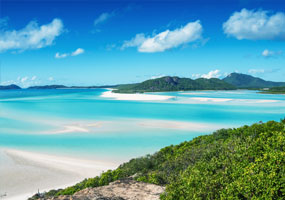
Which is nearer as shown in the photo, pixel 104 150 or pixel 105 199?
pixel 105 199

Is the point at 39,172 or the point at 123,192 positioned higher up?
the point at 123,192

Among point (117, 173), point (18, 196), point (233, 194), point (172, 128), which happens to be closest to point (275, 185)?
point (233, 194)

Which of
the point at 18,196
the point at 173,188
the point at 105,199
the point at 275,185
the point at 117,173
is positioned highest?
the point at 275,185

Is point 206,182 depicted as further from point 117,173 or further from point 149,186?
point 117,173

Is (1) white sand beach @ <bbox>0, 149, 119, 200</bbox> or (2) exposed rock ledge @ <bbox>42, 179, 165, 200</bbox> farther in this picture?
(1) white sand beach @ <bbox>0, 149, 119, 200</bbox>

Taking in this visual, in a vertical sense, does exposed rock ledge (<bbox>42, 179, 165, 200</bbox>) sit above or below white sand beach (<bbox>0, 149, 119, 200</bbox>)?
above
